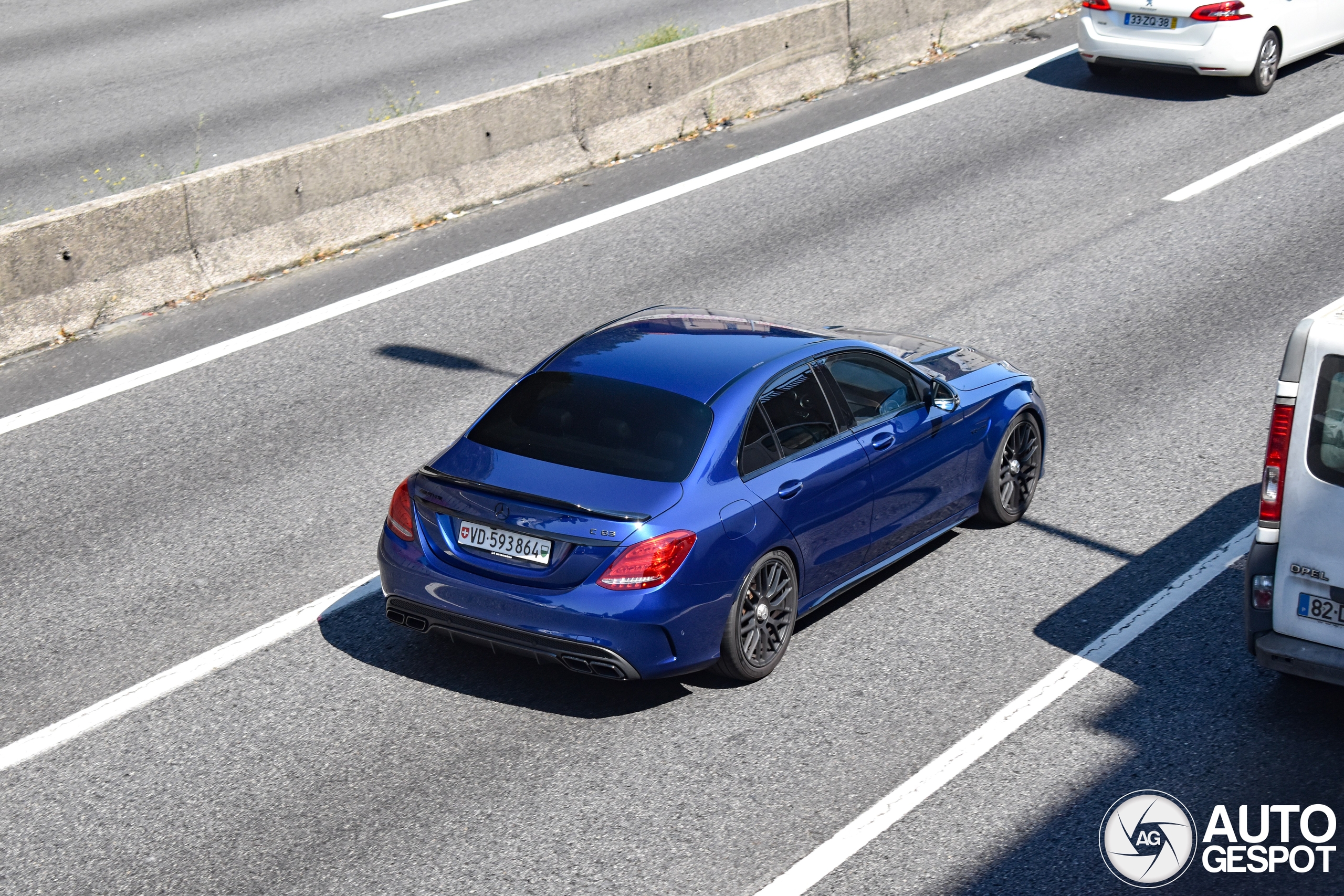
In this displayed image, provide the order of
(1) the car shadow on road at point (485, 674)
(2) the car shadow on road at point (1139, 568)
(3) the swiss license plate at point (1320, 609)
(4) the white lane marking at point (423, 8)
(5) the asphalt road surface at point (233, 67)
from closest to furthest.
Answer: (3) the swiss license plate at point (1320, 609) < (1) the car shadow on road at point (485, 674) < (2) the car shadow on road at point (1139, 568) < (5) the asphalt road surface at point (233, 67) < (4) the white lane marking at point (423, 8)

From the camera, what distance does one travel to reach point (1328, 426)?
233 inches

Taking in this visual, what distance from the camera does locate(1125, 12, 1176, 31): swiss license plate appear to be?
16.1 meters

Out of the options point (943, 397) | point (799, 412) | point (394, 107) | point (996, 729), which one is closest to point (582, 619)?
point (799, 412)

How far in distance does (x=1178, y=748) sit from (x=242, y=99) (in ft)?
41.9

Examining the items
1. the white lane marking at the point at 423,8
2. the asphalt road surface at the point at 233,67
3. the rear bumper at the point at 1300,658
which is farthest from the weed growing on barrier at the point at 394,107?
the rear bumper at the point at 1300,658

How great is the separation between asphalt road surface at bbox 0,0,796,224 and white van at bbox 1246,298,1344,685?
1016cm

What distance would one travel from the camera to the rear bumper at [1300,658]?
5992 mm

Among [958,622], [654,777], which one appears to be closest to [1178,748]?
[958,622]

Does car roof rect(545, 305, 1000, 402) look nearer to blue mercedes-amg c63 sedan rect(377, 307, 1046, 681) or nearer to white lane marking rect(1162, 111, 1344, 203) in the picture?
blue mercedes-amg c63 sedan rect(377, 307, 1046, 681)

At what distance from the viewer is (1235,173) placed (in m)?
14.0

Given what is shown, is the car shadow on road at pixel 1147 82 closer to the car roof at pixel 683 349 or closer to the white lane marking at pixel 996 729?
the white lane marking at pixel 996 729

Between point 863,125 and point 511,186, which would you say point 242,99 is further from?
point 863,125

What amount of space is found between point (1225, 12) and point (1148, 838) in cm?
1259

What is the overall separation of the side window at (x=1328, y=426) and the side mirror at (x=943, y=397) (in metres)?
2.23
